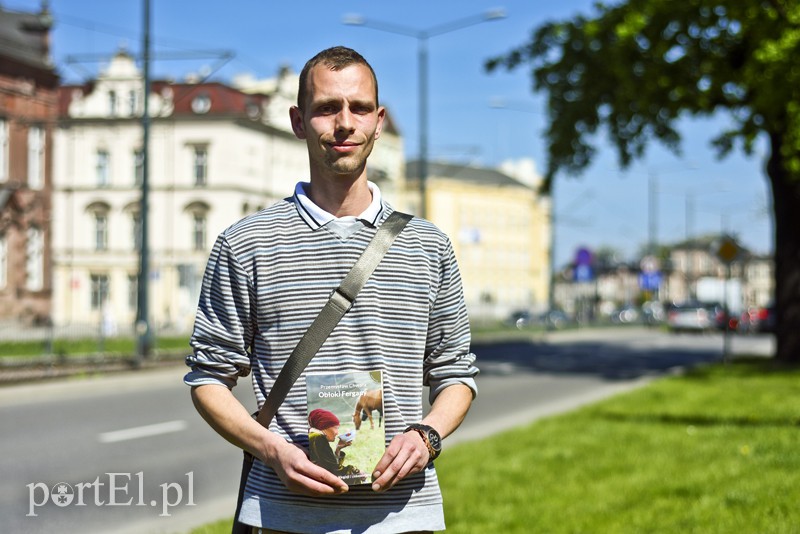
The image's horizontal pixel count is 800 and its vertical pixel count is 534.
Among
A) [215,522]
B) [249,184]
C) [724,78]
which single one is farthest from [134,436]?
[249,184]

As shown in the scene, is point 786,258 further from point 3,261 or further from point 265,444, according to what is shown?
point 3,261

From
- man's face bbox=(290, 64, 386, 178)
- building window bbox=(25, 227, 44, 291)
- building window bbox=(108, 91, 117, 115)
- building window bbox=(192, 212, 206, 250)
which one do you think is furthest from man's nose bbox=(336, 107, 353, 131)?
building window bbox=(192, 212, 206, 250)

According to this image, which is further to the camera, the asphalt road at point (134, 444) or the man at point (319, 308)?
the asphalt road at point (134, 444)

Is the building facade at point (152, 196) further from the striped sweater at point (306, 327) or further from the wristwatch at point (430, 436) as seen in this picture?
the wristwatch at point (430, 436)

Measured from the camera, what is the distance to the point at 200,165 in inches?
2325

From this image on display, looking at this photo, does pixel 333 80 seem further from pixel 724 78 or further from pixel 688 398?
pixel 724 78

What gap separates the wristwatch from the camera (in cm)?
268

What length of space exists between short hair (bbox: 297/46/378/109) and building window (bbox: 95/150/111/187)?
58223 millimetres

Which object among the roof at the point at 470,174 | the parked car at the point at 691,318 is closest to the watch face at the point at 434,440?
the parked car at the point at 691,318

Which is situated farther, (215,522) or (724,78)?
(724,78)

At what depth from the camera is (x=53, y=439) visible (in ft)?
40.9

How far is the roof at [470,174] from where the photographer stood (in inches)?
3983

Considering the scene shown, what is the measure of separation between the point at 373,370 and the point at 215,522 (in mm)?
5143

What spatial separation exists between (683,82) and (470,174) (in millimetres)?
81717
